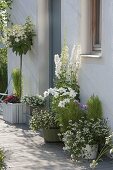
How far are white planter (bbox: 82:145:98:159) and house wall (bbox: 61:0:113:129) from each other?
0.51 meters

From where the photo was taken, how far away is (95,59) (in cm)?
762

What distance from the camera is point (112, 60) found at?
7094 mm

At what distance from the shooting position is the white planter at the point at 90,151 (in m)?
6.96

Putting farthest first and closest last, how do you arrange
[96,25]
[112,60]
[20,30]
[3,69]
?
[3,69] → [20,30] → [96,25] → [112,60]

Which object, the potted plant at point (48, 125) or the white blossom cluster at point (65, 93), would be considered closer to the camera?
the white blossom cluster at point (65, 93)

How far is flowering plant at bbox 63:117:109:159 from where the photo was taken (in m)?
6.93

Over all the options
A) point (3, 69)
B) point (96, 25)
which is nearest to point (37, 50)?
point (96, 25)

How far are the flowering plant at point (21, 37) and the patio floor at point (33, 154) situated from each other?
2081 millimetres

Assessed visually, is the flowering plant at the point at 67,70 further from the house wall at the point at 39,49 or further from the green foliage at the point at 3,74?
the green foliage at the point at 3,74

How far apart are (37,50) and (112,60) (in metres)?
3.77

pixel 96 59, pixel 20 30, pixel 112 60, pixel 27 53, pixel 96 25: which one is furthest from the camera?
pixel 27 53

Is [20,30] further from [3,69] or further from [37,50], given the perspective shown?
[3,69]

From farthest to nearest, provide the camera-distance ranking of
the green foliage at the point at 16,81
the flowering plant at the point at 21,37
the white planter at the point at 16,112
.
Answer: the green foliage at the point at 16,81 < the white planter at the point at 16,112 < the flowering plant at the point at 21,37

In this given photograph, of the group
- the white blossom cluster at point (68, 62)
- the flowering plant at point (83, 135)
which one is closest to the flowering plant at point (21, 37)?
the white blossom cluster at point (68, 62)
